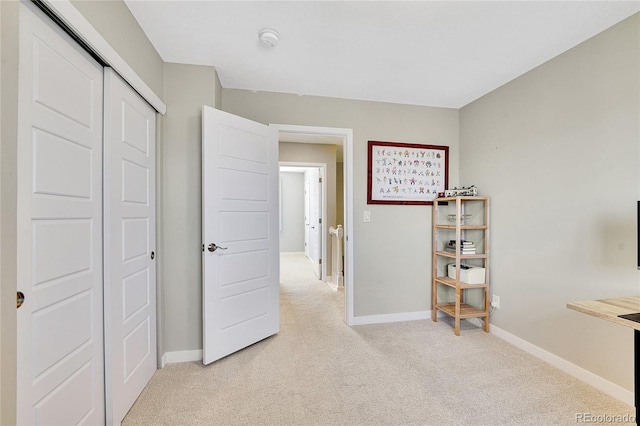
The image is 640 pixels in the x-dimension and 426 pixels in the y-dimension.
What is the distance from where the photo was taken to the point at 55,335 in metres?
1.12

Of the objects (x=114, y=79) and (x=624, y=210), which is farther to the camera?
(x=624, y=210)

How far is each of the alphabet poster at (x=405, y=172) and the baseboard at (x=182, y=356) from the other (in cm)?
207

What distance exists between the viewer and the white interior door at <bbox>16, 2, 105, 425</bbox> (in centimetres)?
98

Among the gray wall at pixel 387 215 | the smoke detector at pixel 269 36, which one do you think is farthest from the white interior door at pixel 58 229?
the gray wall at pixel 387 215

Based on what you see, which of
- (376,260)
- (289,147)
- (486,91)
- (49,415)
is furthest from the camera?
(289,147)

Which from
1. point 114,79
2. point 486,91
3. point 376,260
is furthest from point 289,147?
point 114,79

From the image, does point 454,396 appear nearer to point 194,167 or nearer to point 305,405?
point 305,405

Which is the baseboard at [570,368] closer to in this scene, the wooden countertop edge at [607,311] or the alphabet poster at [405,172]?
the wooden countertop edge at [607,311]

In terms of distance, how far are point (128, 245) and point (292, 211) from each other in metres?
6.25

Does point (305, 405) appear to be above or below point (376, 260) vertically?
below

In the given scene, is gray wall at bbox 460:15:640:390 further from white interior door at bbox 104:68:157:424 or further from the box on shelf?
white interior door at bbox 104:68:157:424

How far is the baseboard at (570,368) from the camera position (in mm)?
1717

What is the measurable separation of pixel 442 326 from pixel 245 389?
6.64 ft

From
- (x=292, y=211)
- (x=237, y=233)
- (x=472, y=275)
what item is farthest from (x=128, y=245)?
(x=292, y=211)
